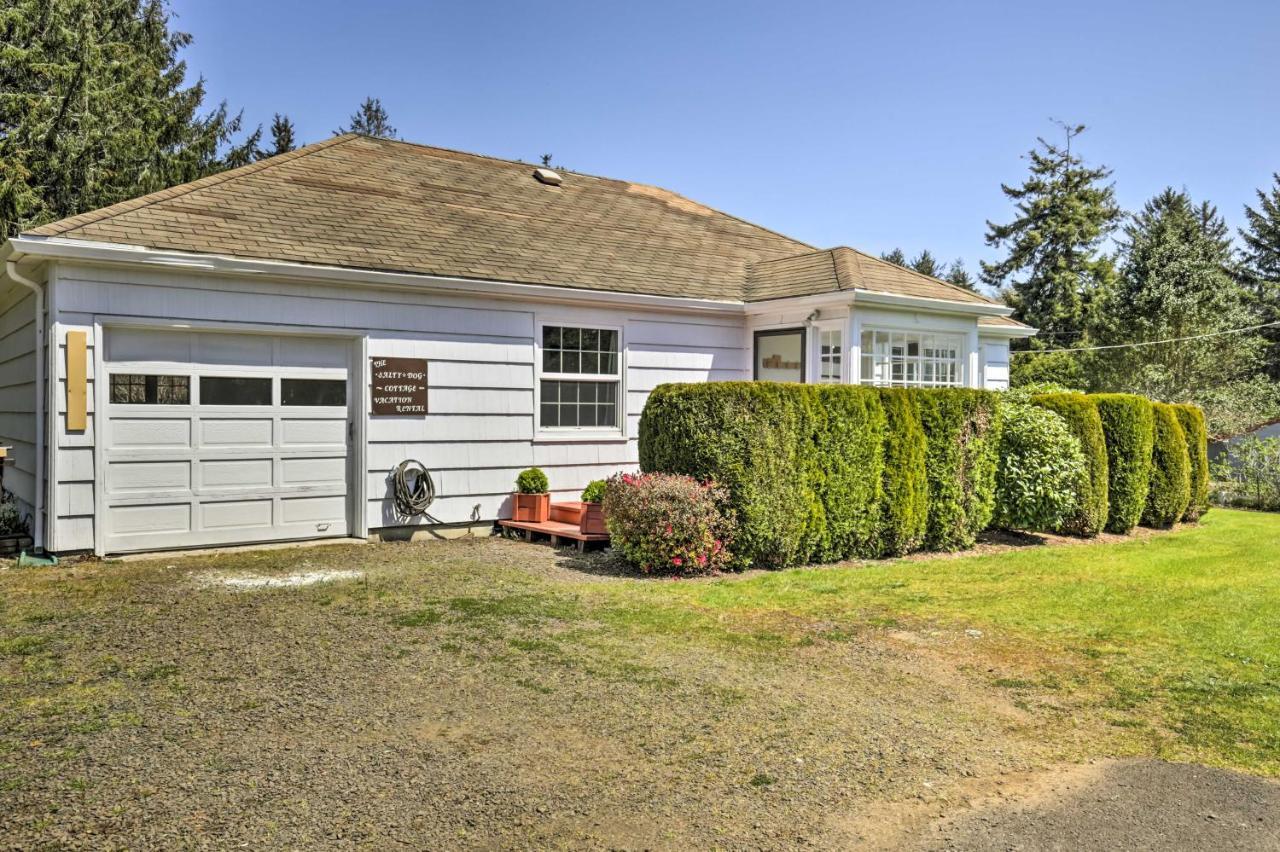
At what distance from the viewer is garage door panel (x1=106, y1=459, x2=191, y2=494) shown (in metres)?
8.31

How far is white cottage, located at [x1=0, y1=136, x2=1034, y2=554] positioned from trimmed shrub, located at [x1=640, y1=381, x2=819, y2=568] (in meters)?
2.55

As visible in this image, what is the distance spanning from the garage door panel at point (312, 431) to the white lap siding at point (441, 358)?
12.0 inches

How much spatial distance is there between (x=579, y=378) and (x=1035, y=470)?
5622 millimetres

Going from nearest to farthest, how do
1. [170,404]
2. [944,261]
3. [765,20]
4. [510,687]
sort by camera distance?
[510,687] < [170,404] < [765,20] < [944,261]

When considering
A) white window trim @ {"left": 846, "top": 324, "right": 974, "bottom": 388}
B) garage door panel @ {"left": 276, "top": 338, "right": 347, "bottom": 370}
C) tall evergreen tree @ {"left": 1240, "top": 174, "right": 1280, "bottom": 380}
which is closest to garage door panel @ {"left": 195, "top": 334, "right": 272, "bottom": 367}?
garage door panel @ {"left": 276, "top": 338, "right": 347, "bottom": 370}

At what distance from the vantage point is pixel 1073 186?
40.1 m

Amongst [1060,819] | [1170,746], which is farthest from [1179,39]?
[1060,819]

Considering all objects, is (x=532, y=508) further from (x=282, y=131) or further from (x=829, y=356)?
(x=282, y=131)

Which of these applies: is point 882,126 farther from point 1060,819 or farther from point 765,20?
point 1060,819

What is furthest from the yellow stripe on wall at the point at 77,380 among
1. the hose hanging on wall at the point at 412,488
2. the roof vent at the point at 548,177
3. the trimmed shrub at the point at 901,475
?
the trimmed shrub at the point at 901,475

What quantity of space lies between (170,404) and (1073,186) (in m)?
41.2

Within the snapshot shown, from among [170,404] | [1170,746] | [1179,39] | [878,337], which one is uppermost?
[1179,39]

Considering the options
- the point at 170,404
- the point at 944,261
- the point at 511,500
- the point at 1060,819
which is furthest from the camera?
the point at 944,261

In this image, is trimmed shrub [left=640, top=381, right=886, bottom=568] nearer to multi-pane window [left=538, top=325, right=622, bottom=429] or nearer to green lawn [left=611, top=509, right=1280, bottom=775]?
green lawn [left=611, top=509, right=1280, bottom=775]
